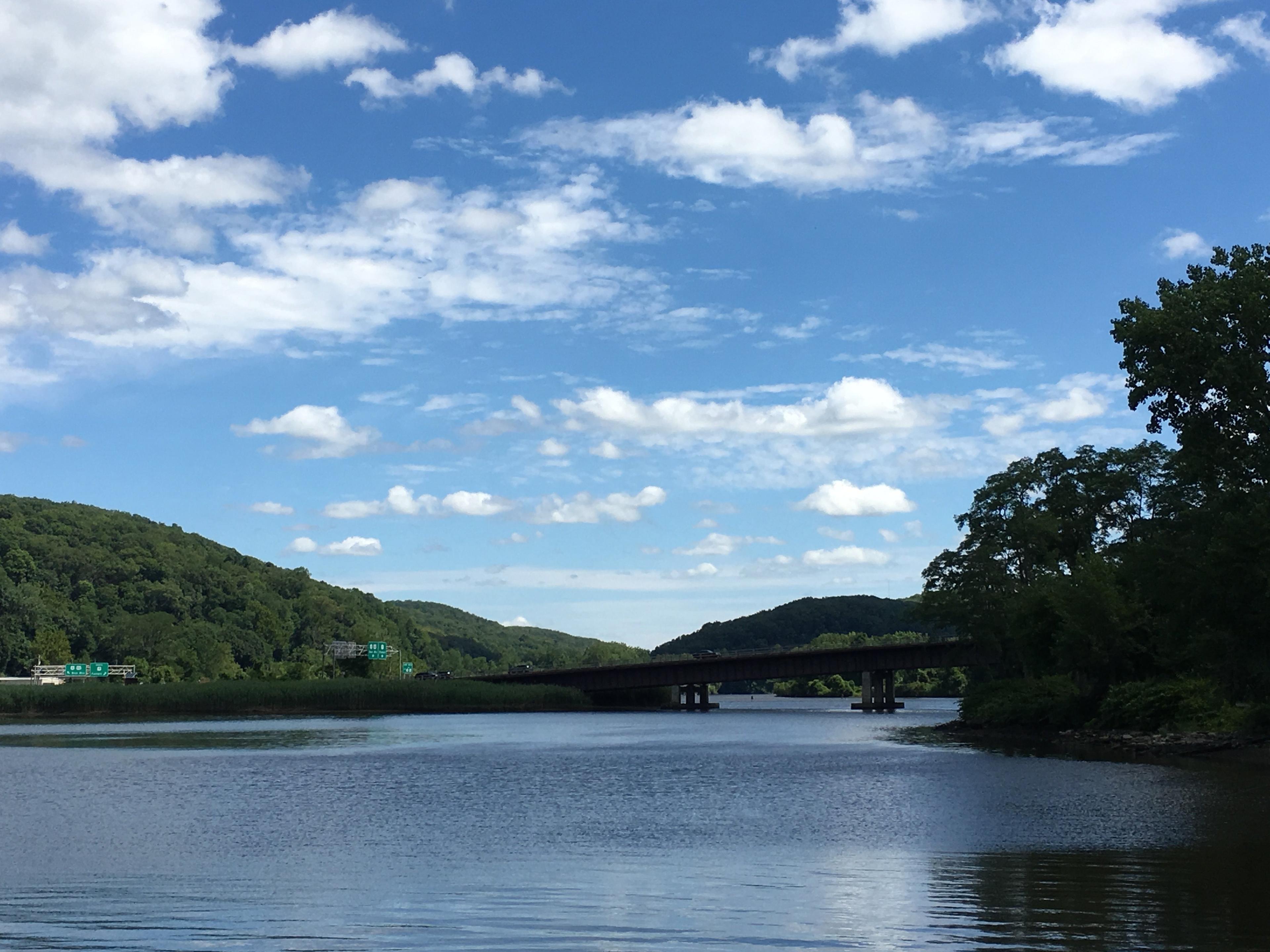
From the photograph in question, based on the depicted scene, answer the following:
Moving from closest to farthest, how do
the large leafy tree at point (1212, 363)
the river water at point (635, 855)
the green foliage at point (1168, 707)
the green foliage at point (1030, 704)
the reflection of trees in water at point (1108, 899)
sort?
the reflection of trees in water at point (1108, 899)
the river water at point (635, 855)
the large leafy tree at point (1212, 363)
the green foliage at point (1168, 707)
the green foliage at point (1030, 704)

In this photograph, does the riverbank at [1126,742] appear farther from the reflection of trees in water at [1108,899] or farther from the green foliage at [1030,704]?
the reflection of trees in water at [1108,899]

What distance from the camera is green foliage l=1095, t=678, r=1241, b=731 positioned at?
6994cm

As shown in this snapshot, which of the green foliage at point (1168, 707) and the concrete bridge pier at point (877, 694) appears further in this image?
the concrete bridge pier at point (877, 694)

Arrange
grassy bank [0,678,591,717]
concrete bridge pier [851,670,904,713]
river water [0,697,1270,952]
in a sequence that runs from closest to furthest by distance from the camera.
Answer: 1. river water [0,697,1270,952]
2. grassy bank [0,678,591,717]
3. concrete bridge pier [851,670,904,713]

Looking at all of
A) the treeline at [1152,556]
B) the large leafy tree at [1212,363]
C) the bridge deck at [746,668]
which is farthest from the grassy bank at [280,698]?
the large leafy tree at [1212,363]

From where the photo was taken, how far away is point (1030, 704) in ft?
297

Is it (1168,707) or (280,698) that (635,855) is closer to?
(1168,707)

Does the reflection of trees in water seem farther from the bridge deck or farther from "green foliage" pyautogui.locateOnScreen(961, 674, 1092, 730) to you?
the bridge deck

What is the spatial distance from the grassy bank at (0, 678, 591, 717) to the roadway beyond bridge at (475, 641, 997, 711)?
1047cm

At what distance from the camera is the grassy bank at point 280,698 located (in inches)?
5320

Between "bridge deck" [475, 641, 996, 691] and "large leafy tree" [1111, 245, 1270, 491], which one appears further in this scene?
"bridge deck" [475, 641, 996, 691]

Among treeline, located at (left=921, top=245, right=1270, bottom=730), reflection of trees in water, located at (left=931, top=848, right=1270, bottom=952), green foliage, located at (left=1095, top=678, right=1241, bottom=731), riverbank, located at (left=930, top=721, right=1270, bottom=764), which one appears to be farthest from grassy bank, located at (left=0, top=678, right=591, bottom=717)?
reflection of trees in water, located at (left=931, top=848, right=1270, bottom=952)

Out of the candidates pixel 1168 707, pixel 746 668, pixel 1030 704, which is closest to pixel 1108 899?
pixel 1168 707

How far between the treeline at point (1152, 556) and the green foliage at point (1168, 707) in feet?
0.39
